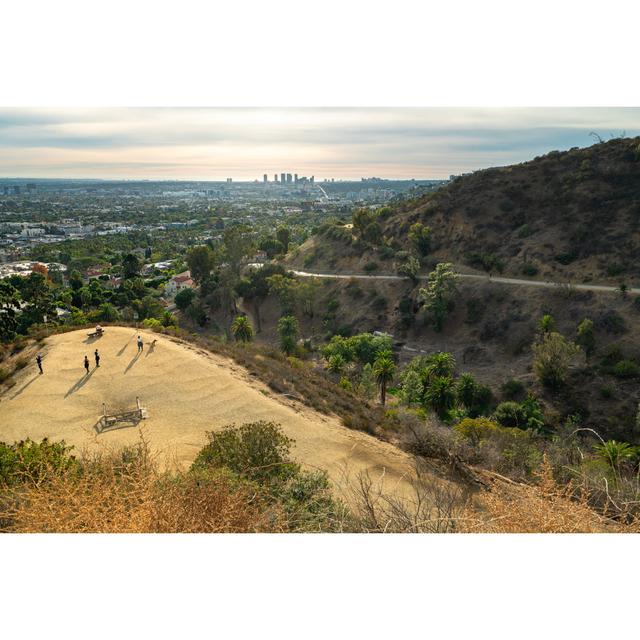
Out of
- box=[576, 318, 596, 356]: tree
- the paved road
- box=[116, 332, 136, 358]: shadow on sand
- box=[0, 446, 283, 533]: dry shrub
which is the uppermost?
box=[0, 446, 283, 533]: dry shrub

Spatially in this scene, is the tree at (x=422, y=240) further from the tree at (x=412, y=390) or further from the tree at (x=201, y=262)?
the tree at (x=412, y=390)

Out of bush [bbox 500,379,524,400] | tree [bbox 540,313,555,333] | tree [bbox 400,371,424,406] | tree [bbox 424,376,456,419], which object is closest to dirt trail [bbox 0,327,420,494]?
tree [bbox 424,376,456,419]

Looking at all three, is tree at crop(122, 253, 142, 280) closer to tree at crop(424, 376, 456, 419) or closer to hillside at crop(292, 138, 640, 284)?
hillside at crop(292, 138, 640, 284)

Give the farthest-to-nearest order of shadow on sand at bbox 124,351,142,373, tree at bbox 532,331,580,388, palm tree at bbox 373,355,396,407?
tree at bbox 532,331,580,388
palm tree at bbox 373,355,396,407
shadow on sand at bbox 124,351,142,373

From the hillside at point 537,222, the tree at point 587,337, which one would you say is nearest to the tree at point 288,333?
the hillside at point 537,222

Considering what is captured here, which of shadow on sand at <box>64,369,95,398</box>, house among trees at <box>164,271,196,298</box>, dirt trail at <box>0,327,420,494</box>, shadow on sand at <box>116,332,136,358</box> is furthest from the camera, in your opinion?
house among trees at <box>164,271,196,298</box>

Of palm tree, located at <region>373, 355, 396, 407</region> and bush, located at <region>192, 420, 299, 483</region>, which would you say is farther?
palm tree, located at <region>373, 355, 396, 407</region>

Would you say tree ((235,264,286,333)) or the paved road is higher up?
the paved road
